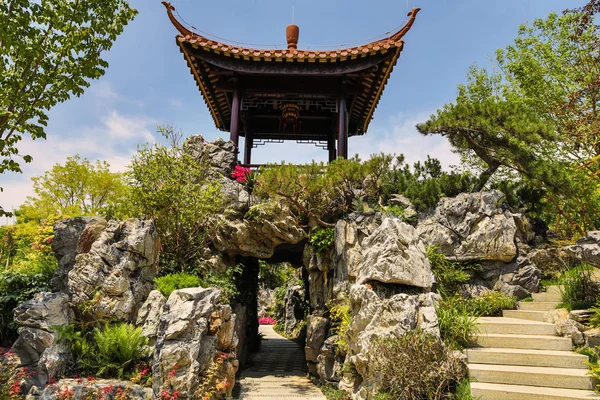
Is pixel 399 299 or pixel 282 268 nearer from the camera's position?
pixel 399 299

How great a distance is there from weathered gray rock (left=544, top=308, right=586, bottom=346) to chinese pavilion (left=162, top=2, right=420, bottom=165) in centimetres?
652

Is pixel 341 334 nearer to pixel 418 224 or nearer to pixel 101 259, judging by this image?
pixel 418 224

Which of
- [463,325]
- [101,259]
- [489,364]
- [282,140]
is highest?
[282,140]

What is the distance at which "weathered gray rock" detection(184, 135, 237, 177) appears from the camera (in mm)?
10289

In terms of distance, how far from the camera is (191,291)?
673 centimetres

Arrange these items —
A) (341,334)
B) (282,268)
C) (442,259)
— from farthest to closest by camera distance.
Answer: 1. (282,268)
2. (442,259)
3. (341,334)

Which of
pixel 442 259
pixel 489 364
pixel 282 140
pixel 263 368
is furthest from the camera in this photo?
pixel 282 140

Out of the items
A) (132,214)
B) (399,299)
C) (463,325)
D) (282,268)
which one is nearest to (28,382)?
(132,214)

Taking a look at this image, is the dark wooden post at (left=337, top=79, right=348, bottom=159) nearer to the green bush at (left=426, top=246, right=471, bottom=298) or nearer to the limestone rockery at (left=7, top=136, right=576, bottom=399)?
the limestone rockery at (left=7, top=136, right=576, bottom=399)

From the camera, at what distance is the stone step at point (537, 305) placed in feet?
25.5

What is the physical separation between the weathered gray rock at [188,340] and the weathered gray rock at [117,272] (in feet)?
4.03

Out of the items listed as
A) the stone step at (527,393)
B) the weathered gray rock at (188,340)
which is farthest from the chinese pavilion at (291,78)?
the stone step at (527,393)

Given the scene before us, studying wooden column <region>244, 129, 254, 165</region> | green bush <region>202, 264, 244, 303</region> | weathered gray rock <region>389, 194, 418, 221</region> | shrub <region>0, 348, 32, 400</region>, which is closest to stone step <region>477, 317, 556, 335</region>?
weathered gray rock <region>389, 194, 418, 221</region>

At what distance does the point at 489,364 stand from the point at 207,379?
4704mm
